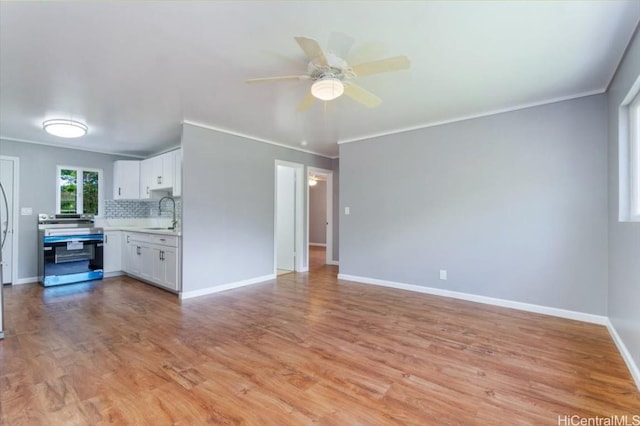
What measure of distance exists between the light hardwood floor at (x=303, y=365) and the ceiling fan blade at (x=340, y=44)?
90.7 inches

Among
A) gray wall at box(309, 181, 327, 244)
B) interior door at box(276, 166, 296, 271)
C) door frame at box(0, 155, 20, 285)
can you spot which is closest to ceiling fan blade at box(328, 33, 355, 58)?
interior door at box(276, 166, 296, 271)

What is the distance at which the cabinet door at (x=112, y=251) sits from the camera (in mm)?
5461

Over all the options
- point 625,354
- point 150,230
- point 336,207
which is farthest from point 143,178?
point 625,354

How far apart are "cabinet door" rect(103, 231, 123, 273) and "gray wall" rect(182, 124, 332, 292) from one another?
95.3 inches

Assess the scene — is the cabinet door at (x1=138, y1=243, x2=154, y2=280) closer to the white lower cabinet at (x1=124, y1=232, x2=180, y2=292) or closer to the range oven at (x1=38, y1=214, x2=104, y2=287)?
the white lower cabinet at (x1=124, y1=232, x2=180, y2=292)

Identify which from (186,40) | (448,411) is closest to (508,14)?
(186,40)

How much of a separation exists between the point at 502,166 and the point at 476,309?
177cm

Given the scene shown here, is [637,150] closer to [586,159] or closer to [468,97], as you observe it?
[586,159]

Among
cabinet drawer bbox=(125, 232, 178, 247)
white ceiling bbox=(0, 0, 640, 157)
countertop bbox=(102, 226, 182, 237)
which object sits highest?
white ceiling bbox=(0, 0, 640, 157)

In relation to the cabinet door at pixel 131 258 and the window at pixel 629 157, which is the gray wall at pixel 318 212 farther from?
the window at pixel 629 157

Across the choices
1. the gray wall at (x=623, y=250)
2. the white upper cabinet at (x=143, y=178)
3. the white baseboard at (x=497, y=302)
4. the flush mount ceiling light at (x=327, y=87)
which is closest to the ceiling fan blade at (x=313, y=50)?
the flush mount ceiling light at (x=327, y=87)

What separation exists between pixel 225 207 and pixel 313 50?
3.12m

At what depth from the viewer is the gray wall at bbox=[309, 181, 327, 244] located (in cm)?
1034

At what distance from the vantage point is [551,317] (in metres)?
3.33
